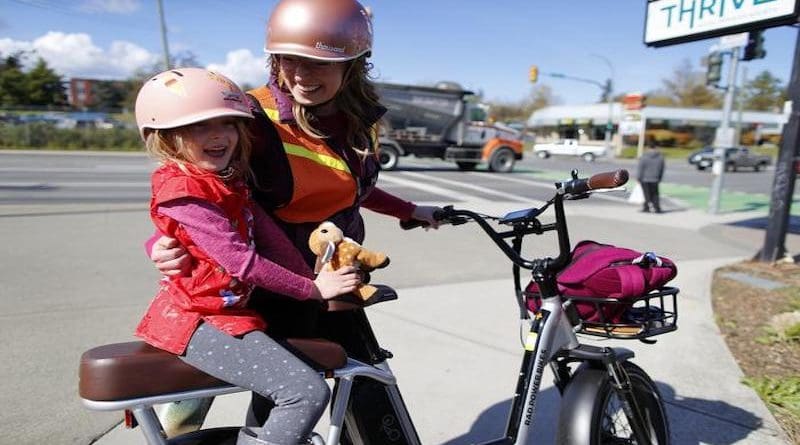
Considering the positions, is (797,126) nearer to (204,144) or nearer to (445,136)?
(204,144)

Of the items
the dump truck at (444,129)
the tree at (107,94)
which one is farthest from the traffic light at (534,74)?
the tree at (107,94)

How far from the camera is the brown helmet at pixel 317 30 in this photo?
1671 millimetres

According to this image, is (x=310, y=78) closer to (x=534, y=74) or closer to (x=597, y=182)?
(x=597, y=182)

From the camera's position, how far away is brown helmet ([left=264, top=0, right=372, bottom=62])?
1671 mm

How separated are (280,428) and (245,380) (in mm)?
164

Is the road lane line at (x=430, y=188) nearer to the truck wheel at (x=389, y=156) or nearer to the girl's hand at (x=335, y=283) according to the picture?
the truck wheel at (x=389, y=156)

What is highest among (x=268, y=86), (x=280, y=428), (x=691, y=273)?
(x=268, y=86)

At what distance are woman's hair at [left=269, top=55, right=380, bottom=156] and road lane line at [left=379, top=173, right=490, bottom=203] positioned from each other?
1042 centimetres

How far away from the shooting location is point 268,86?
190 centimetres

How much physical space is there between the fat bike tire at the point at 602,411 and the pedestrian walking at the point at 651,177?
33.7 feet

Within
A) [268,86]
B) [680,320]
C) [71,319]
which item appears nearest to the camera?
[268,86]

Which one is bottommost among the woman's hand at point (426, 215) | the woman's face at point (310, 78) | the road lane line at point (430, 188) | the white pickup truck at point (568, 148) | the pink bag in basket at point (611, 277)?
the road lane line at point (430, 188)

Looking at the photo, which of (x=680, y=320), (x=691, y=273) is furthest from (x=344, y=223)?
(x=691, y=273)

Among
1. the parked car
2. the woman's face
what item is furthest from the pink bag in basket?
the parked car
